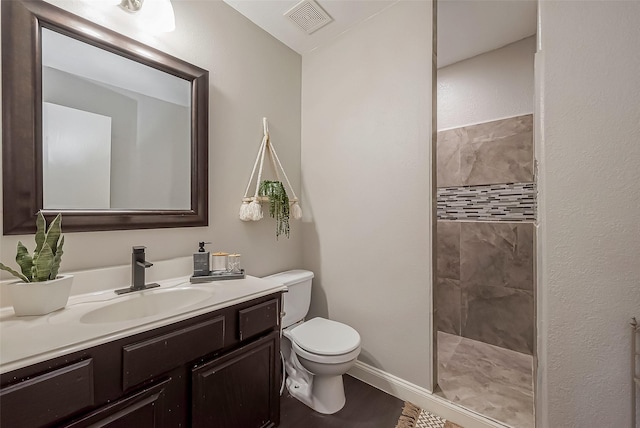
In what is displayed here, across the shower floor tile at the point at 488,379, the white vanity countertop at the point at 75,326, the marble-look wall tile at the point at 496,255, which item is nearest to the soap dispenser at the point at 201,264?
the white vanity countertop at the point at 75,326

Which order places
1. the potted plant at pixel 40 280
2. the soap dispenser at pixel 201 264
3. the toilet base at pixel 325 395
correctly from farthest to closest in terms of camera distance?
the toilet base at pixel 325 395 < the soap dispenser at pixel 201 264 < the potted plant at pixel 40 280

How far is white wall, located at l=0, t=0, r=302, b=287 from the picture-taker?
4.14ft

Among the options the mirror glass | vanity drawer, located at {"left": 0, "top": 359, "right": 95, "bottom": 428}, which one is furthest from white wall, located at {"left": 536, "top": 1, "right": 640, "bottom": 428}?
the mirror glass

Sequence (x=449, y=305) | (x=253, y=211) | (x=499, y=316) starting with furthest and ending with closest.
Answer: (x=449, y=305) < (x=499, y=316) < (x=253, y=211)

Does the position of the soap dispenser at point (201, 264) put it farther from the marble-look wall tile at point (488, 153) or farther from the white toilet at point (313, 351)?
the marble-look wall tile at point (488, 153)

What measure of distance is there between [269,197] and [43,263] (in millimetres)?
1065

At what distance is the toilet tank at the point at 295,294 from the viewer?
174 centimetres

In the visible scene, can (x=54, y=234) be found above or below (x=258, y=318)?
above

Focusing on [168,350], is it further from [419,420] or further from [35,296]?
[419,420]

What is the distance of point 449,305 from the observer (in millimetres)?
2477

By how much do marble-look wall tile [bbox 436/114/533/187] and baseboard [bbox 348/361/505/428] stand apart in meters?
1.66

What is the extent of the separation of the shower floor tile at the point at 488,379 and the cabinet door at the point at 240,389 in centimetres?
103

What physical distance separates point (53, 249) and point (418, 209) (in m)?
1.68

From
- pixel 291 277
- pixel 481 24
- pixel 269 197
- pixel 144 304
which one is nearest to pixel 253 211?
pixel 269 197
